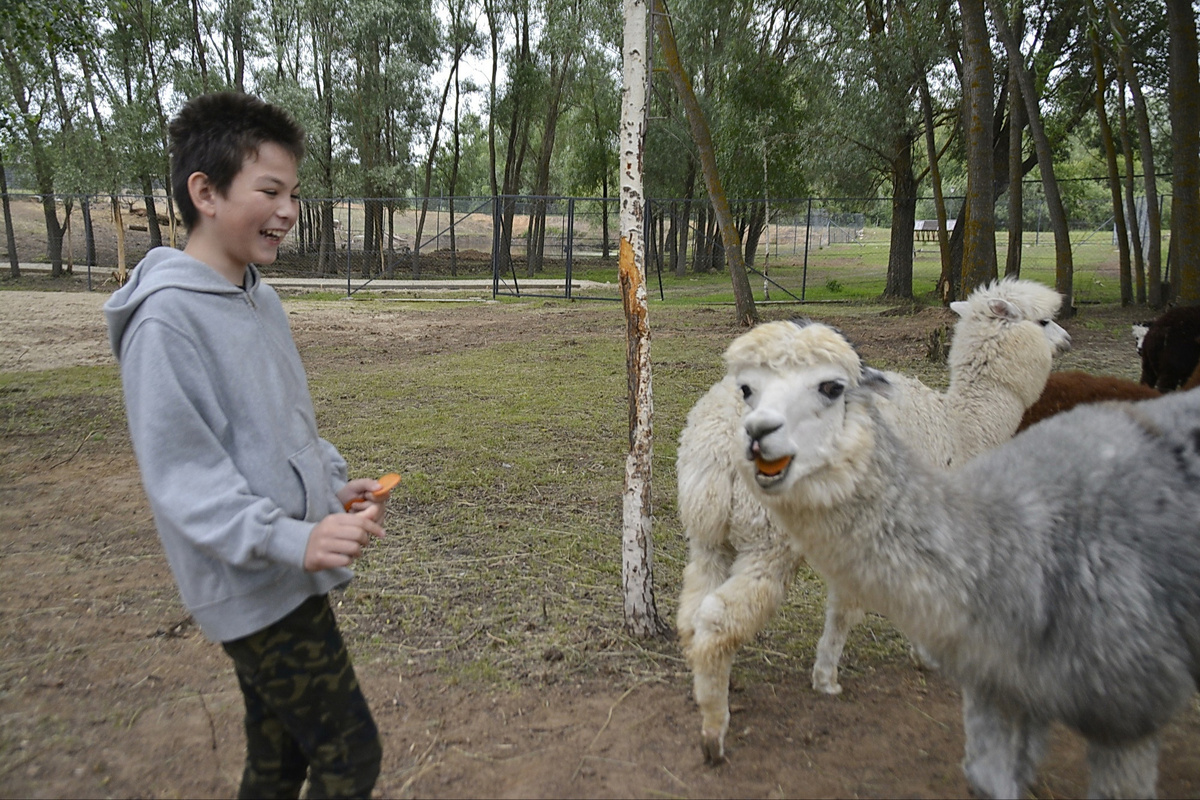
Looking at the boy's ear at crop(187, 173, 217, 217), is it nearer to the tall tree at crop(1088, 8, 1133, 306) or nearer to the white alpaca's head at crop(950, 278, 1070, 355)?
the white alpaca's head at crop(950, 278, 1070, 355)

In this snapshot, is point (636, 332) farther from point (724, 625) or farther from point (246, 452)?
point (246, 452)

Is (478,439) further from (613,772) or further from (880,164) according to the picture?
(880,164)

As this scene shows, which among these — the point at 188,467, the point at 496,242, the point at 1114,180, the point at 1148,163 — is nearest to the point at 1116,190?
the point at 1114,180

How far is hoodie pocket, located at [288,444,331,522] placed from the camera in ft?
6.52

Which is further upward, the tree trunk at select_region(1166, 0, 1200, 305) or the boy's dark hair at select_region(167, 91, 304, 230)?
the tree trunk at select_region(1166, 0, 1200, 305)

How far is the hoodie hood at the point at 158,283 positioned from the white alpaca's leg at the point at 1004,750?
2.37 metres

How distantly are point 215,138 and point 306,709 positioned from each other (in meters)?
1.34

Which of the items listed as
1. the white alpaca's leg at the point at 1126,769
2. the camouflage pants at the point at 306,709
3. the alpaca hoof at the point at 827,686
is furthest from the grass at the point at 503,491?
the camouflage pants at the point at 306,709

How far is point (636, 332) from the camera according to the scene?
380 cm

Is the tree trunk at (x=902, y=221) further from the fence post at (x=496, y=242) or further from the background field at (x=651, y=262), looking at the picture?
the fence post at (x=496, y=242)

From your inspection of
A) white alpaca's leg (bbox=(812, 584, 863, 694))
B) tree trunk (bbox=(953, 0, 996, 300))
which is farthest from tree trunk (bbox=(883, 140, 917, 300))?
white alpaca's leg (bbox=(812, 584, 863, 694))

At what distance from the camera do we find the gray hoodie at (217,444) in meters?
1.75

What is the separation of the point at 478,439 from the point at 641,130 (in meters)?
4.11

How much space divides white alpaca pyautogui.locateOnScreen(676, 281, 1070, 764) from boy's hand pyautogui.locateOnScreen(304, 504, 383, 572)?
1.08 meters
